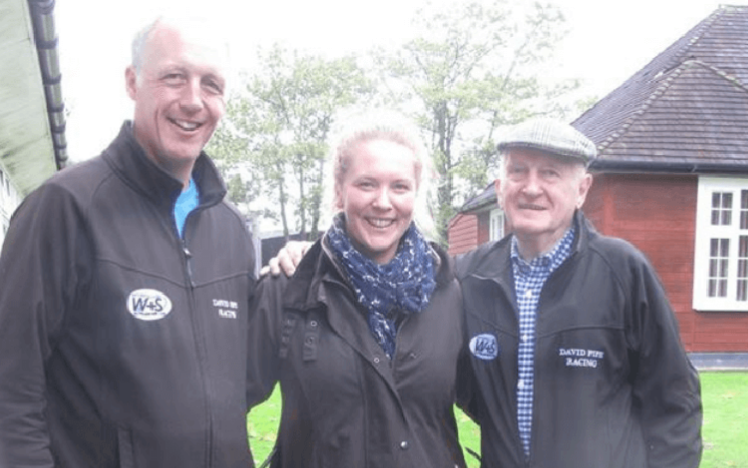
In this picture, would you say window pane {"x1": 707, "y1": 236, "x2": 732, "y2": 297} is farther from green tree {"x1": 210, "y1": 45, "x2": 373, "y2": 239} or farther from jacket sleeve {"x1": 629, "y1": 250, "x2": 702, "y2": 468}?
green tree {"x1": 210, "y1": 45, "x2": 373, "y2": 239}

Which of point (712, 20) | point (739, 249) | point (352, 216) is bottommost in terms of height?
point (739, 249)

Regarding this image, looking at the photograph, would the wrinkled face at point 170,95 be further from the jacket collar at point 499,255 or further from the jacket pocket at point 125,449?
the jacket collar at point 499,255

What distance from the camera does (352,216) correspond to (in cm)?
290

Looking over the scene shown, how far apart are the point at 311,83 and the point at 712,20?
24.1m

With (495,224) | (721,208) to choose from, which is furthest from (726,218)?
(495,224)

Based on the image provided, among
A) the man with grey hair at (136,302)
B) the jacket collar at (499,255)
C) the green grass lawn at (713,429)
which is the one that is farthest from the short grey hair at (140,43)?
the green grass lawn at (713,429)

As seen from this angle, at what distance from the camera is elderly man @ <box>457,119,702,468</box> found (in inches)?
112

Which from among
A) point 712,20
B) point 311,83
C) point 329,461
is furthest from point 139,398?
point 311,83

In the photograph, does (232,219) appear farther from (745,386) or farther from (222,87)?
(745,386)

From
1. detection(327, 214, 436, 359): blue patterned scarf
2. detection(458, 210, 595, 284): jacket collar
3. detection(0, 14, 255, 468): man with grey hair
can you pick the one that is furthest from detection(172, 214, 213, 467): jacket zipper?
detection(458, 210, 595, 284): jacket collar

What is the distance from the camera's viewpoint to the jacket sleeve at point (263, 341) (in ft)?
9.28

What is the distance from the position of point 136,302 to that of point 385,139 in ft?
3.65

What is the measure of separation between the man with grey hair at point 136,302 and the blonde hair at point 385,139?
542mm

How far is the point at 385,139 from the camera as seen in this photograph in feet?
9.57
